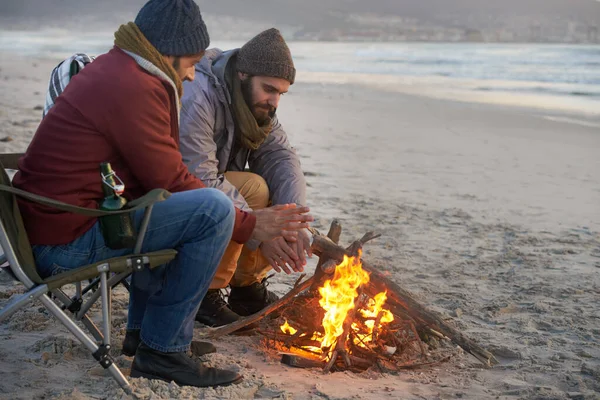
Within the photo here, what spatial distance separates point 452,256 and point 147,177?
3.15 m

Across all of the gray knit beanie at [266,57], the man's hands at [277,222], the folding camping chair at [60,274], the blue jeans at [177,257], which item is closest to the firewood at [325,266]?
the man's hands at [277,222]

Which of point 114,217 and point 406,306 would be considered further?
point 406,306

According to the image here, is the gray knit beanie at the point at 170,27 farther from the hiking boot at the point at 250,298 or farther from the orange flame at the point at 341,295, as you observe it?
the hiking boot at the point at 250,298

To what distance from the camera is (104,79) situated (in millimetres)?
2820

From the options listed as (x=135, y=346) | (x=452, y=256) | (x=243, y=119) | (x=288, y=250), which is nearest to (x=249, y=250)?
(x=288, y=250)

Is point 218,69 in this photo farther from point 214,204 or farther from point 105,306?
point 105,306

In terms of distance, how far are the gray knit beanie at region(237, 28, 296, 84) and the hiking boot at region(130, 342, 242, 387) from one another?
1.56 meters

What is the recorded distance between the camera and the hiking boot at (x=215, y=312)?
402 centimetres

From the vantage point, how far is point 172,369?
3.16m

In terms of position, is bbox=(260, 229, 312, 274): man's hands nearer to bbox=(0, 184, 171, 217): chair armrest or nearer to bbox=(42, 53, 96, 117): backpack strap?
bbox=(0, 184, 171, 217): chair armrest

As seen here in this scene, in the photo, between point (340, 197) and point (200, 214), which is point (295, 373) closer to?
point (200, 214)

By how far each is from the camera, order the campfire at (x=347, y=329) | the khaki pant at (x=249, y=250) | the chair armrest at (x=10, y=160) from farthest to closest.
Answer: the khaki pant at (x=249, y=250) < the campfire at (x=347, y=329) < the chair armrest at (x=10, y=160)

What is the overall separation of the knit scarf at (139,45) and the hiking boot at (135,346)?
4.16 feet

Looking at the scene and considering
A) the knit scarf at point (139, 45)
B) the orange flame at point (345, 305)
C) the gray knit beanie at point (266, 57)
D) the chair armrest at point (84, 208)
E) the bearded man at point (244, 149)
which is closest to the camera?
the chair armrest at point (84, 208)
